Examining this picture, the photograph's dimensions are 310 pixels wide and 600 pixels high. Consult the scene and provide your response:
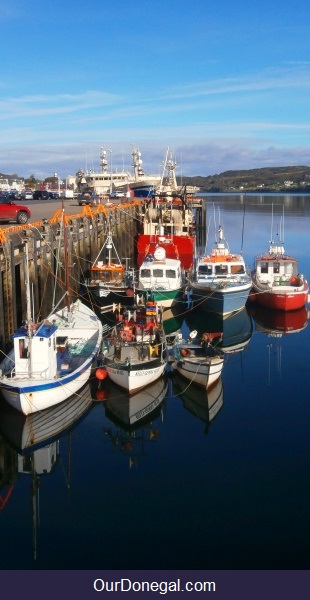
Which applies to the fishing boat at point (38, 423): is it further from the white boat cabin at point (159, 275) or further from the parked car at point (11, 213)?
the parked car at point (11, 213)

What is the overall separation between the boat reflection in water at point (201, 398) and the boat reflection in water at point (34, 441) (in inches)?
121

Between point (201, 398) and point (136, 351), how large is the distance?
278 cm

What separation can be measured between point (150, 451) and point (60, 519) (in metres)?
3.72

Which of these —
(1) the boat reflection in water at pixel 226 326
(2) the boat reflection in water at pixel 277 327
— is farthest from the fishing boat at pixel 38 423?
(1) the boat reflection in water at pixel 226 326

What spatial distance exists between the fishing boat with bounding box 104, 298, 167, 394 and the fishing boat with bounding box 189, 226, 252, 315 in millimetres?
7180

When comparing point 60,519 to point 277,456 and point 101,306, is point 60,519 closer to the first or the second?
point 277,456

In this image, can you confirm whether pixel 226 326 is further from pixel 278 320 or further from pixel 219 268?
pixel 219 268

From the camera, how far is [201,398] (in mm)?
18781

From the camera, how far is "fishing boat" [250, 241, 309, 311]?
1193 inches

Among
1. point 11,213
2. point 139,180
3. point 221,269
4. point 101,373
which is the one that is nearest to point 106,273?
point 11,213

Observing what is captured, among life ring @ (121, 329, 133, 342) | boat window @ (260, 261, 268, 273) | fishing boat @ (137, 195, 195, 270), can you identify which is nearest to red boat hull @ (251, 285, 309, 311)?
boat window @ (260, 261, 268, 273)
